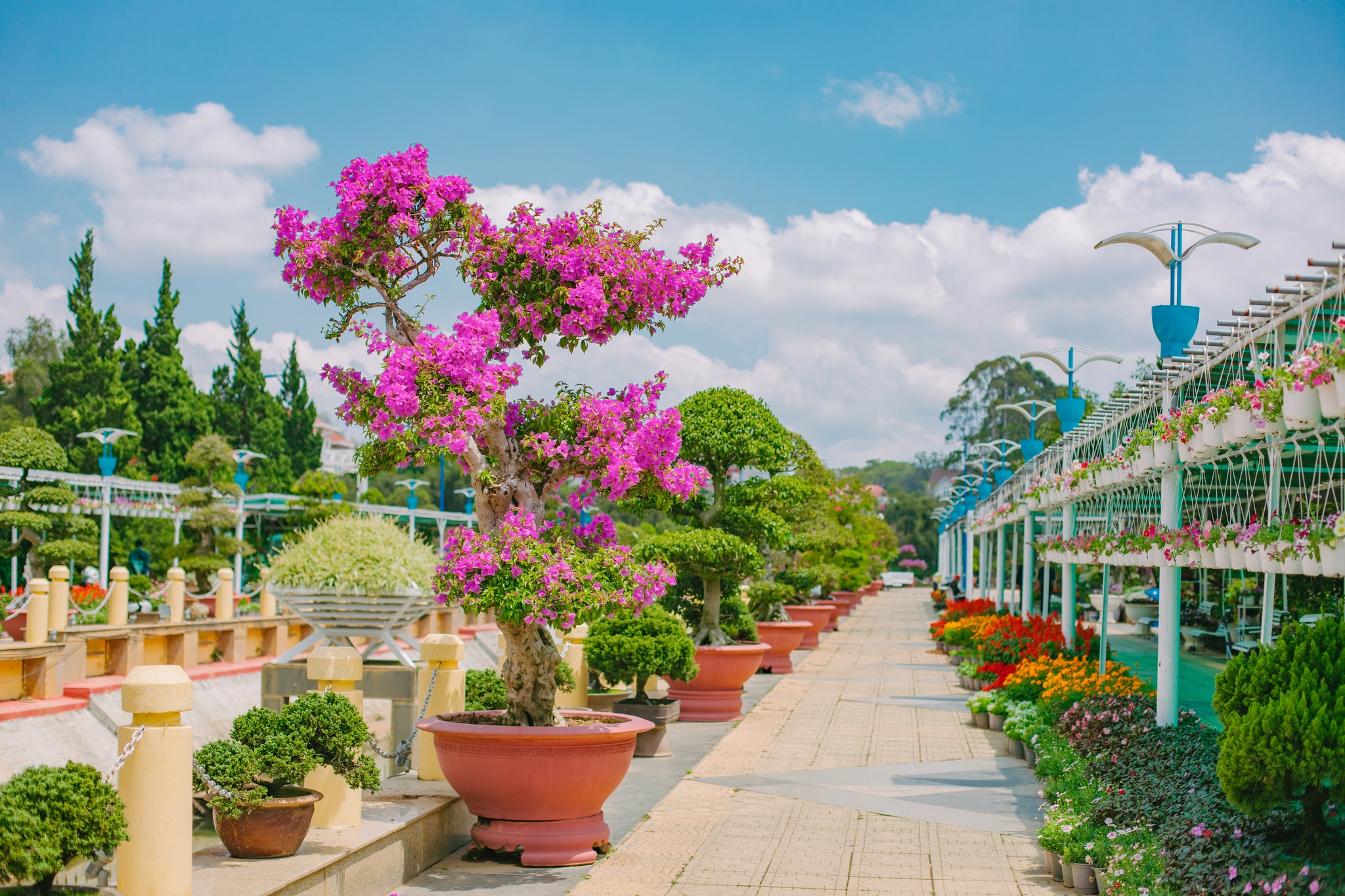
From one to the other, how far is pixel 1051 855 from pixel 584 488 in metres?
3.39

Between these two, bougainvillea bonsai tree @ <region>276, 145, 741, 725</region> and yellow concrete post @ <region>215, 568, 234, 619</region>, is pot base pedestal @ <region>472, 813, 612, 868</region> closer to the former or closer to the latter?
bougainvillea bonsai tree @ <region>276, 145, 741, 725</region>

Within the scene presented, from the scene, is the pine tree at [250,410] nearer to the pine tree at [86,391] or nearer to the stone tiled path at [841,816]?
the pine tree at [86,391]

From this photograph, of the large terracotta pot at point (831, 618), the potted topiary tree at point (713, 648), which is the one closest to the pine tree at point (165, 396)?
the large terracotta pot at point (831, 618)

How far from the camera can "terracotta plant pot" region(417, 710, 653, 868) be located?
6.46 metres

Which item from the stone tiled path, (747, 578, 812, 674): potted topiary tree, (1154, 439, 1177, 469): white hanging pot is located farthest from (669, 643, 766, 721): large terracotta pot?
(1154, 439, 1177, 469): white hanging pot

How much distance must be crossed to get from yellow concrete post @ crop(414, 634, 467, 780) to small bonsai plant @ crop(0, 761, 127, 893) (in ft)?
11.7

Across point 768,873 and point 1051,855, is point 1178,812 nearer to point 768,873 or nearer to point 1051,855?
point 1051,855

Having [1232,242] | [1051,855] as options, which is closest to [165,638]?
[1051,855]

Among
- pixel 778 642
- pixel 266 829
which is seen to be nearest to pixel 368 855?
pixel 266 829

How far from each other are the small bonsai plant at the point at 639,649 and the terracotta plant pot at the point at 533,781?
4.02 metres

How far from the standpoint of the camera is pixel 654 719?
35.6 ft

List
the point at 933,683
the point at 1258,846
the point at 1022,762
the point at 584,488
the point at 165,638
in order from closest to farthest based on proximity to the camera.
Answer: the point at 1258,846
the point at 584,488
the point at 1022,762
the point at 165,638
the point at 933,683

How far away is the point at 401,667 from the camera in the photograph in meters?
8.44

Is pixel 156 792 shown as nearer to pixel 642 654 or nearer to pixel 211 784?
pixel 211 784
